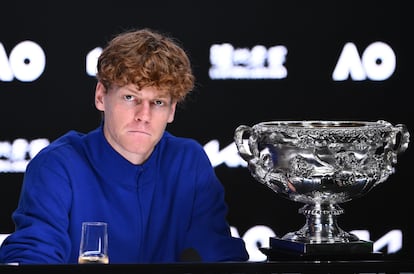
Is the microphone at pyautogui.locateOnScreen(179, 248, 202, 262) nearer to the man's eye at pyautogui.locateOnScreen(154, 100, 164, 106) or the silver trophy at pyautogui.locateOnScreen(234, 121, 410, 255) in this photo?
the silver trophy at pyautogui.locateOnScreen(234, 121, 410, 255)

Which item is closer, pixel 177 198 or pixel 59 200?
pixel 59 200

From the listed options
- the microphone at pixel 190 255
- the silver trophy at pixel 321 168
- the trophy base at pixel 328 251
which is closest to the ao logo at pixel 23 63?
the microphone at pixel 190 255

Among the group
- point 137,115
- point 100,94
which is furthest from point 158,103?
point 100,94

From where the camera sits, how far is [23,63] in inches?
142

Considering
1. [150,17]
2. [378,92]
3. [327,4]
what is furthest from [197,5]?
[378,92]

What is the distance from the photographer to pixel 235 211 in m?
3.76

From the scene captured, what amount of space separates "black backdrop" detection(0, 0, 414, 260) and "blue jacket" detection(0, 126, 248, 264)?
0.90 meters

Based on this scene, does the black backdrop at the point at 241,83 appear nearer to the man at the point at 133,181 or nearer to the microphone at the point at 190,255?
the man at the point at 133,181

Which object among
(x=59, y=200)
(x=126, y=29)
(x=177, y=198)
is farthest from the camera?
(x=126, y=29)

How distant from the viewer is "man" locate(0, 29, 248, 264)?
2.54 m

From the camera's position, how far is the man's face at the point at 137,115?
256 cm

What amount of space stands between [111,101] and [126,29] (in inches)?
42.6

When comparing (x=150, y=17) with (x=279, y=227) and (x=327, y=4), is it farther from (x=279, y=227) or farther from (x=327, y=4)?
(x=279, y=227)

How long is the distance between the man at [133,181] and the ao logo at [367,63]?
1146 millimetres
